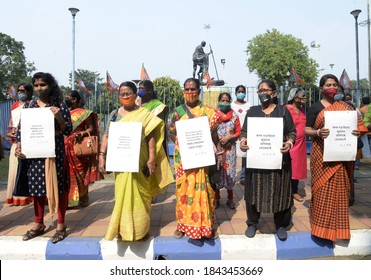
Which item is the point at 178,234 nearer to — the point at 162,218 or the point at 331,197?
the point at 162,218

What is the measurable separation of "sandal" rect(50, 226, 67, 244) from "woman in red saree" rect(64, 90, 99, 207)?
3.43 feet

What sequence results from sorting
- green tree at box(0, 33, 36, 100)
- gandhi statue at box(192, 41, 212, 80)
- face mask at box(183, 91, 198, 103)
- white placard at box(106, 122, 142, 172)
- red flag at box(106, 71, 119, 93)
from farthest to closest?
1. green tree at box(0, 33, 36, 100)
2. gandhi statue at box(192, 41, 212, 80)
3. red flag at box(106, 71, 119, 93)
4. face mask at box(183, 91, 198, 103)
5. white placard at box(106, 122, 142, 172)

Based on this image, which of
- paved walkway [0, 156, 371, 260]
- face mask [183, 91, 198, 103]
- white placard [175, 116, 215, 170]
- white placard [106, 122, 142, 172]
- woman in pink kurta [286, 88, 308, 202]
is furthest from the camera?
woman in pink kurta [286, 88, 308, 202]

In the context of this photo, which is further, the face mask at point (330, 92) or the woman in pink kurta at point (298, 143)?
the woman in pink kurta at point (298, 143)

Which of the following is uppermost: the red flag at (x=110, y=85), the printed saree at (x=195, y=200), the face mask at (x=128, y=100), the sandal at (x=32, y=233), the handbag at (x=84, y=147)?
the red flag at (x=110, y=85)

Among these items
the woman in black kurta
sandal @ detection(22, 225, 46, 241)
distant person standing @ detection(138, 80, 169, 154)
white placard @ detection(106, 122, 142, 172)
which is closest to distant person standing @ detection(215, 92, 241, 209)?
distant person standing @ detection(138, 80, 169, 154)

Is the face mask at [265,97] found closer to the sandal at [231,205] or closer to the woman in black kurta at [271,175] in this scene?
the woman in black kurta at [271,175]

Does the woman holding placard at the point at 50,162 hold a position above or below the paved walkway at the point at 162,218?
above

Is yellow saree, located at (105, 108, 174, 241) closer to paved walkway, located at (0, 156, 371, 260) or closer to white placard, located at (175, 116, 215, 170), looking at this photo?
white placard, located at (175, 116, 215, 170)

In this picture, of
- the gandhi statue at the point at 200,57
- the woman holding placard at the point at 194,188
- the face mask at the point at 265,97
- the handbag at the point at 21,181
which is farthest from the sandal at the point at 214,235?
the gandhi statue at the point at 200,57

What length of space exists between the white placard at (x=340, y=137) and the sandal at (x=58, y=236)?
9.43ft

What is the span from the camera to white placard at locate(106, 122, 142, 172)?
2898mm

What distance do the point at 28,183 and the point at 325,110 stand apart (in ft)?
10.5

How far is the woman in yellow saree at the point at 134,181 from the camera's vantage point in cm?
296
